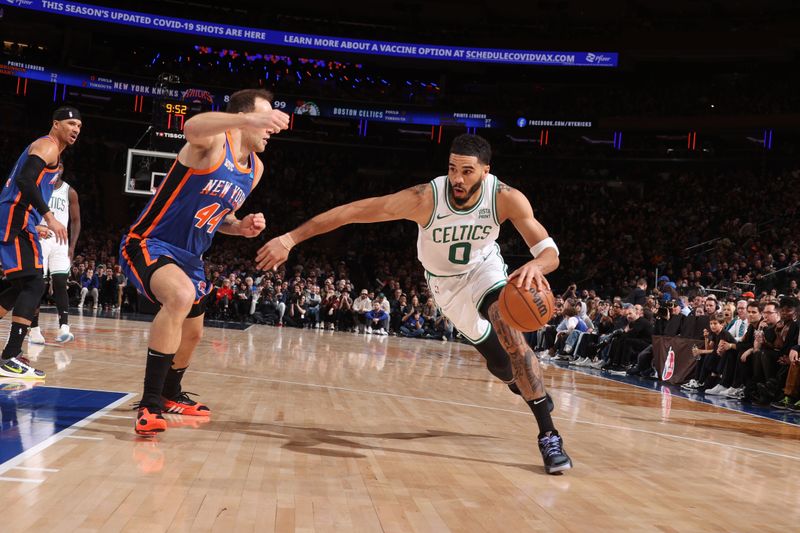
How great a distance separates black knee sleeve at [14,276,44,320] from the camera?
5.83 metres

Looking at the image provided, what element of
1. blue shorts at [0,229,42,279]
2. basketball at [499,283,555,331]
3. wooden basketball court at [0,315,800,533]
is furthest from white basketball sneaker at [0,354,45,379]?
basketball at [499,283,555,331]

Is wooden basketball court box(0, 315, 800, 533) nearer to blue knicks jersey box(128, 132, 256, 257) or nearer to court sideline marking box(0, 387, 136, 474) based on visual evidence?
court sideline marking box(0, 387, 136, 474)

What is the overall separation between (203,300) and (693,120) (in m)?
26.7

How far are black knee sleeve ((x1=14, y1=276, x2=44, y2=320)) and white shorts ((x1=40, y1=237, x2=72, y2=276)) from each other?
172cm

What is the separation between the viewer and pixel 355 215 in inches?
168

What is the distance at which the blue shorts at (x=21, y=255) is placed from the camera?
5.75 meters

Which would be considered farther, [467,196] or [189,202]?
[467,196]

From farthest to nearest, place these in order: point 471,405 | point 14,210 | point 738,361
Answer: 1. point 738,361
2. point 471,405
3. point 14,210

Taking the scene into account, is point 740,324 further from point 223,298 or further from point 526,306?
point 223,298

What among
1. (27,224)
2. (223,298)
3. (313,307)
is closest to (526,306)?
(27,224)

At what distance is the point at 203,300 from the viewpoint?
4656 millimetres

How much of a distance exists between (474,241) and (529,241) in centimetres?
38

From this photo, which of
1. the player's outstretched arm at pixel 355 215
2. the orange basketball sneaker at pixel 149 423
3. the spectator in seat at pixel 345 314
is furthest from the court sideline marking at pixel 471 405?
the spectator in seat at pixel 345 314

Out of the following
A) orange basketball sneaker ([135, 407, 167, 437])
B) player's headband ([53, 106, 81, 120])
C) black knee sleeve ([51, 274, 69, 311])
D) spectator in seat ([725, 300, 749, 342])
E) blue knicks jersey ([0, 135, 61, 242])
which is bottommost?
orange basketball sneaker ([135, 407, 167, 437])
